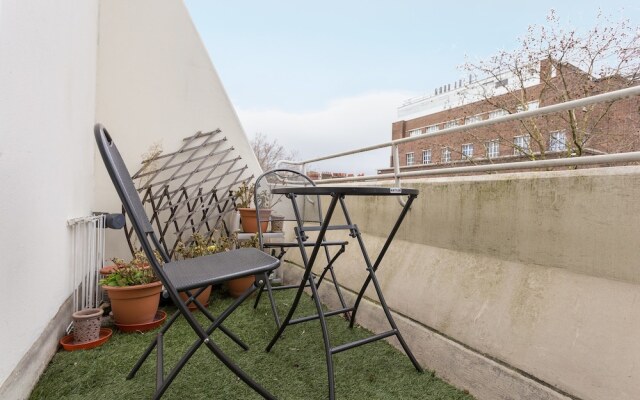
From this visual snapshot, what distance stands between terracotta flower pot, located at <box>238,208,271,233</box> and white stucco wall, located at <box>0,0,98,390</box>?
154 cm

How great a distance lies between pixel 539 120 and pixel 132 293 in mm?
9944

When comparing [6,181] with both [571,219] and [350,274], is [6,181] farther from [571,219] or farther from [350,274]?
[571,219]

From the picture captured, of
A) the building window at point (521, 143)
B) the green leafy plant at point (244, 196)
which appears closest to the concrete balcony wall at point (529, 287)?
the green leafy plant at point (244, 196)

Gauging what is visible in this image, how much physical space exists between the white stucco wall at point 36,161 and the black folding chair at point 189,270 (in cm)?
39

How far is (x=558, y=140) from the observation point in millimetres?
7516

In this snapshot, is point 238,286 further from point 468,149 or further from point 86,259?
point 468,149

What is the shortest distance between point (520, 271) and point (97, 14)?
14.4ft

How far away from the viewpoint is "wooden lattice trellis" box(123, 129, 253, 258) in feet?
11.4

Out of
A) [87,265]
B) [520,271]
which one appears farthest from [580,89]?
[87,265]

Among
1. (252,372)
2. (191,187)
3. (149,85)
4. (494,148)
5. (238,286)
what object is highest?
(494,148)

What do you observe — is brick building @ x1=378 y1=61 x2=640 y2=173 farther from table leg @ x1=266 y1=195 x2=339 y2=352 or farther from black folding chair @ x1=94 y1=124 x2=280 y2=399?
black folding chair @ x1=94 y1=124 x2=280 y2=399

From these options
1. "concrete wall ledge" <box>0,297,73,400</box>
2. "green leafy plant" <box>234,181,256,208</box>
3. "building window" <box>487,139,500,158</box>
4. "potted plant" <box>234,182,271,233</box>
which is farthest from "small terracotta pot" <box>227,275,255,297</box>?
"building window" <box>487,139,500,158</box>

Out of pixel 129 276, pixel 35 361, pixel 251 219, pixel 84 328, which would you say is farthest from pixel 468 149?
pixel 35 361

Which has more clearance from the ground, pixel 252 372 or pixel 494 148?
pixel 494 148
